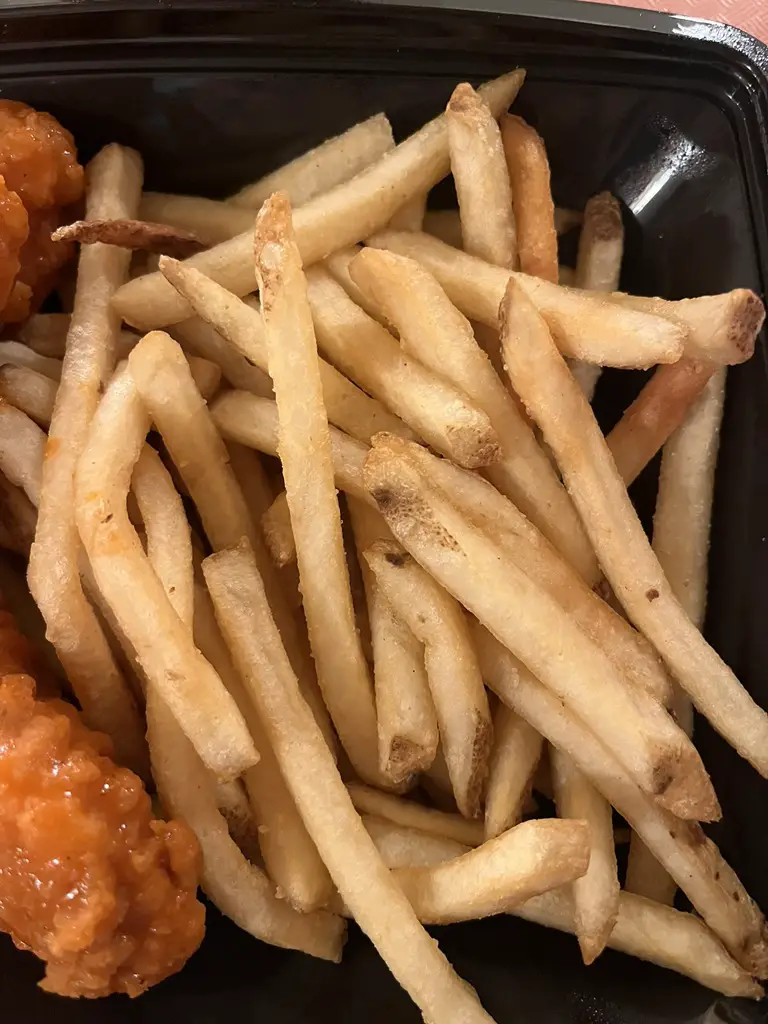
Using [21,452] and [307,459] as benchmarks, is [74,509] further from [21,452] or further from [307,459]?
[307,459]

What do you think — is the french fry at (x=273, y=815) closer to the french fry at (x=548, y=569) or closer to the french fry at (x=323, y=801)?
the french fry at (x=323, y=801)

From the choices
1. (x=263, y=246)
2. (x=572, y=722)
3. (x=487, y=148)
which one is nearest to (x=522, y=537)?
(x=572, y=722)

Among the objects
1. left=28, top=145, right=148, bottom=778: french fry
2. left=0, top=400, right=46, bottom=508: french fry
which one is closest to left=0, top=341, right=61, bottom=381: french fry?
left=28, top=145, right=148, bottom=778: french fry

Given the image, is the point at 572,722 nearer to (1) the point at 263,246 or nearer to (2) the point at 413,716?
(2) the point at 413,716

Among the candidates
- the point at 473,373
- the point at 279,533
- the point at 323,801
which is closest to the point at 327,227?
the point at 473,373

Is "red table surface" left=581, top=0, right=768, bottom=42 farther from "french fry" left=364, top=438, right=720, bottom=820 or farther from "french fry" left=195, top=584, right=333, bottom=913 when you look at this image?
"french fry" left=195, top=584, right=333, bottom=913

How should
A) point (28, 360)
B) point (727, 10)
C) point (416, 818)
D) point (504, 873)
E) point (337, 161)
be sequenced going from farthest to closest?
point (727, 10) → point (337, 161) → point (28, 360) → point (416, 818) → point (504, 873)
